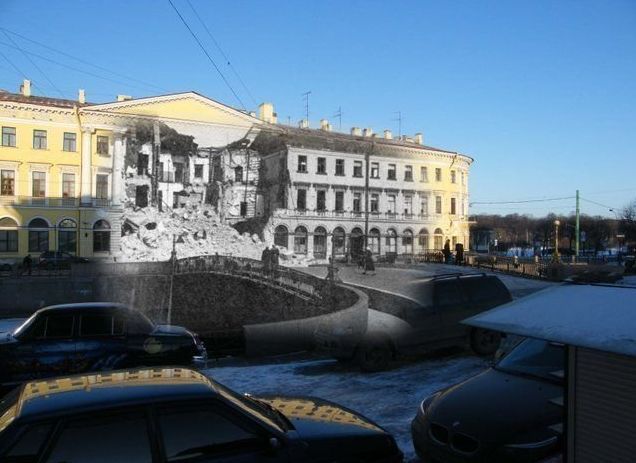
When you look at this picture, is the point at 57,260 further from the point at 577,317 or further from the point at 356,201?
the point at 577,317

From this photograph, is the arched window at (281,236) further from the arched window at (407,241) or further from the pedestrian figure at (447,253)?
the pedestrian figure at (447,253)

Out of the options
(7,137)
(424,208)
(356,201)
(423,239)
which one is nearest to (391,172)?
(424,208)

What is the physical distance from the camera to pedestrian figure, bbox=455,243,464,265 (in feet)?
39.5

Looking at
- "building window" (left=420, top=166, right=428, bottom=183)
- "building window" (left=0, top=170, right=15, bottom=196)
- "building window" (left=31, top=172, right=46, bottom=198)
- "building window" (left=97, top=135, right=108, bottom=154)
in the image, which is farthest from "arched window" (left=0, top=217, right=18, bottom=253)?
"building window" (left=420, top=166, right=428, bottom=183)

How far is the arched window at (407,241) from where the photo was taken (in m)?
11.2

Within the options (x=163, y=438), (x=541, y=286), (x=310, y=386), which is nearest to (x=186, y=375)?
(x=163, y=438)

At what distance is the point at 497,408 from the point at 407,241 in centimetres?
612

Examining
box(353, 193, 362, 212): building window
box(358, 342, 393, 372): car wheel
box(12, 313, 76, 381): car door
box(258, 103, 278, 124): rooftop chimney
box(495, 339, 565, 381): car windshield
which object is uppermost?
box(258, 103, 278, 124): rooftop chimney

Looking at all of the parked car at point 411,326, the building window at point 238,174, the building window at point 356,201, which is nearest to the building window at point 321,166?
the building window at point 356,201

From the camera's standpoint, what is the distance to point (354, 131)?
38.0 feet

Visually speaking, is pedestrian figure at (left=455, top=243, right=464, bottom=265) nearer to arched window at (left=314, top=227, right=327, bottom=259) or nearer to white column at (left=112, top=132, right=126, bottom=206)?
arched window at (left=314, top=227, right=327, bottom=259)

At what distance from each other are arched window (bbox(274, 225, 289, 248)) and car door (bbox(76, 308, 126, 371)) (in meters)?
3.41

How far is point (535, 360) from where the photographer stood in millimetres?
6648

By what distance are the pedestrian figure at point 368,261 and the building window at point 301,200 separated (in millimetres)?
1535
